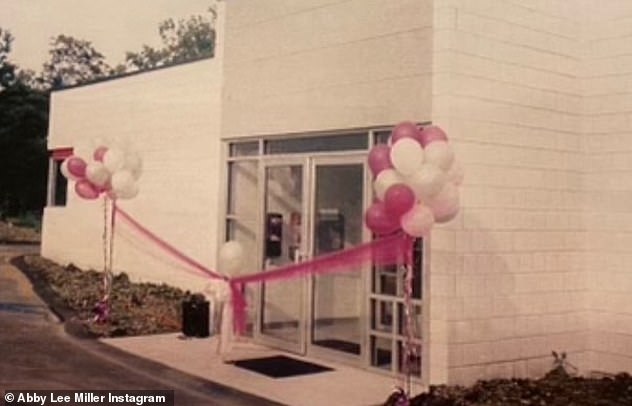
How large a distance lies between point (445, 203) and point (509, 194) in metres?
1.53

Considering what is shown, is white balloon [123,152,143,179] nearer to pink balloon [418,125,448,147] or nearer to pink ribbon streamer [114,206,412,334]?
pink ribbon streamer [114,206,412,334]

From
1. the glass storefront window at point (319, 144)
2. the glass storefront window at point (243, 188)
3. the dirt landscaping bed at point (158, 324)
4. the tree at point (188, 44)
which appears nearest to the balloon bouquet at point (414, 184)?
the dirt landscaping bed at point (158, 324)

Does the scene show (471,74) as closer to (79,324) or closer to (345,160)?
(345,160)

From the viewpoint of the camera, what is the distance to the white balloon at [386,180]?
4570 millimetres

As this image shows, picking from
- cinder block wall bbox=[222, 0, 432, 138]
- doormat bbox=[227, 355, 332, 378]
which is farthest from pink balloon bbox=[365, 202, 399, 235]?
doormat bbox=[227, 355, 332, 378]

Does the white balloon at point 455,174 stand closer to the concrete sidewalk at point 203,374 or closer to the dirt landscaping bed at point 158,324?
the dirt landscaping bed at point 158,324

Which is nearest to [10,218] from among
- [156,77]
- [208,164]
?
[156,77]

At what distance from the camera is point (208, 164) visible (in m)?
9.02

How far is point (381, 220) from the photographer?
180 inches

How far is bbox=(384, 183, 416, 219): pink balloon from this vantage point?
446cm

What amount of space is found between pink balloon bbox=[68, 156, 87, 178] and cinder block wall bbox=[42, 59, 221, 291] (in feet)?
0.61

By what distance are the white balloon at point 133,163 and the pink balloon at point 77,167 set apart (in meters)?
0.48

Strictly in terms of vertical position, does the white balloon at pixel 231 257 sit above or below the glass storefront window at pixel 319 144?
below

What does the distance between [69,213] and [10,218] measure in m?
8.50
